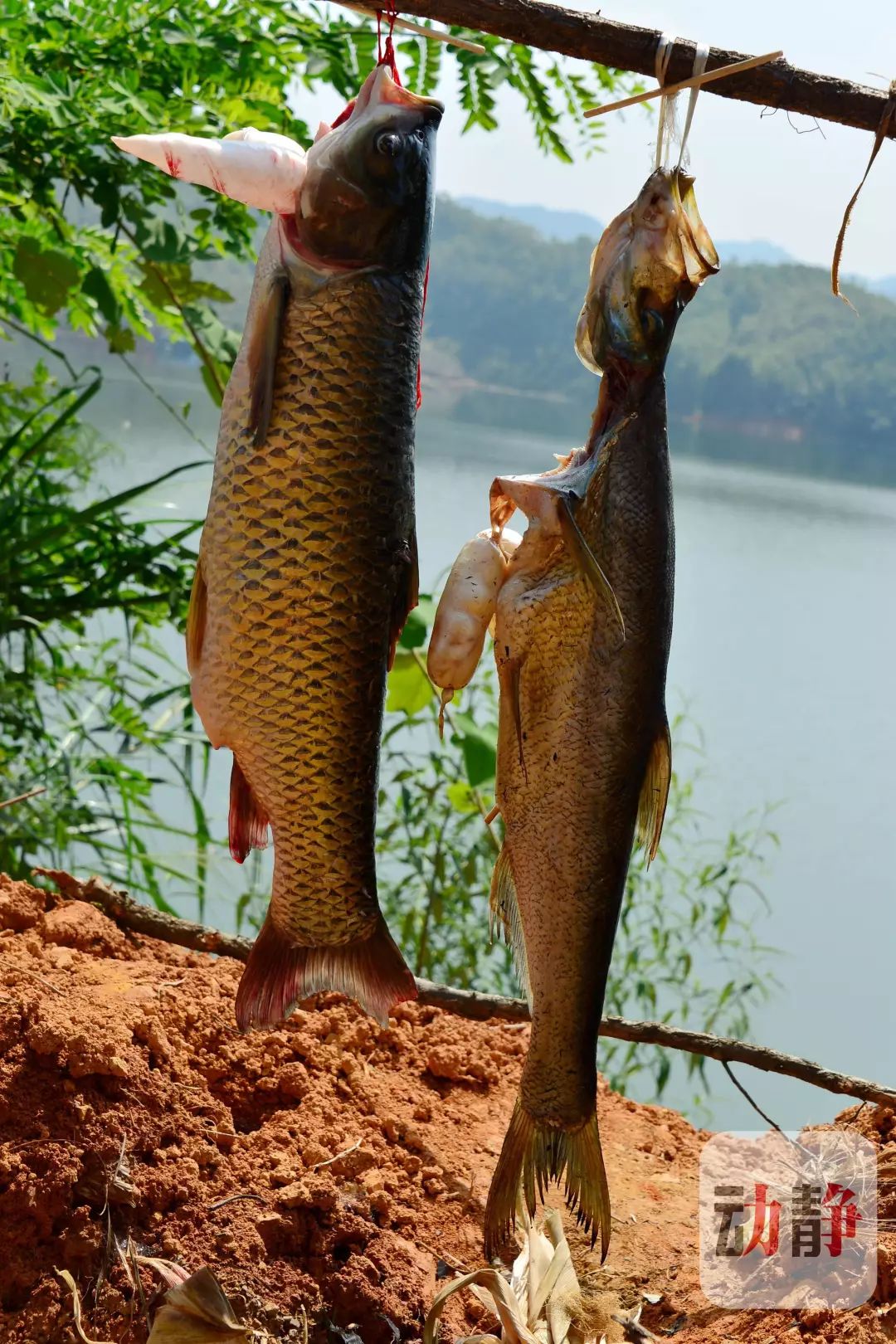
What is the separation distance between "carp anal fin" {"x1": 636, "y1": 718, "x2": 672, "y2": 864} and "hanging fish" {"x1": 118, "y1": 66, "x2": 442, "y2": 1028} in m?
0.28

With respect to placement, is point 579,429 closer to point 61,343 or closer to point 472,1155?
point 61,343

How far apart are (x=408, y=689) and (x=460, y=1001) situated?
2.43 ft

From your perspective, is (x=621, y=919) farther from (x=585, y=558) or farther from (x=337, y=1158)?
(x=585, y=558)

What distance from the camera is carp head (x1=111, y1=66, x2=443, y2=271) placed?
106cm

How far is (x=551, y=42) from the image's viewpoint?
1.24 m

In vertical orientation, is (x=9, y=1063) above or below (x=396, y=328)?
below

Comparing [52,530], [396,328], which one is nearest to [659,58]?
[396,328]

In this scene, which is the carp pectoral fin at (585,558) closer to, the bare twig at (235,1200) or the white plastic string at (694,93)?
the white plastic string at (694,93)

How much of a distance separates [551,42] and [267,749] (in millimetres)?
738

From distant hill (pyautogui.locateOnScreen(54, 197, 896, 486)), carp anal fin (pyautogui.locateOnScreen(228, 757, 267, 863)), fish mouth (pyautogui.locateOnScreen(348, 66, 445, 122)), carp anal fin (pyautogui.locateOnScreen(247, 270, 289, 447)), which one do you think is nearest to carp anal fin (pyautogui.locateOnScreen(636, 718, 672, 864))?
carp anal fin (pyautogui.locateOnScreen(228, 757, 267, 863))

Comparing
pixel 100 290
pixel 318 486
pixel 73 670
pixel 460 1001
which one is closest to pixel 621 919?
pixel 460 1001

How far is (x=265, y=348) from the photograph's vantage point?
42.7 inches

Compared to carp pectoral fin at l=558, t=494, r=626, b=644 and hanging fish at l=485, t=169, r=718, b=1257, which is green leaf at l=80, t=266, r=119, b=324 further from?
carp pectoral fin at l=558, t=494, r=626, b=644

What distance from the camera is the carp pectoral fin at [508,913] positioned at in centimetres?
132
